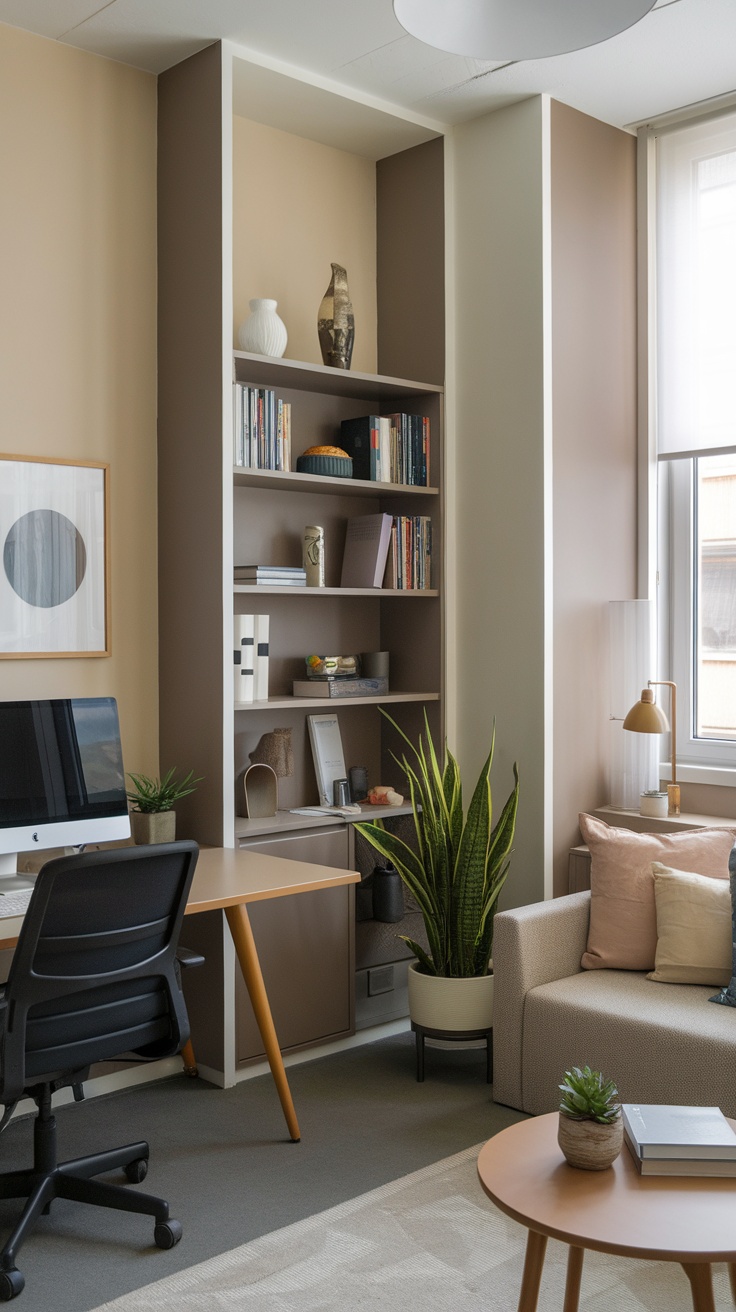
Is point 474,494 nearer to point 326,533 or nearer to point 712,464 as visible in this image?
point 326,533

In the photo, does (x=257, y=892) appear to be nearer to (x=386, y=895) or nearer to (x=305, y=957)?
(x=305, y=957)

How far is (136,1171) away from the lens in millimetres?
2732

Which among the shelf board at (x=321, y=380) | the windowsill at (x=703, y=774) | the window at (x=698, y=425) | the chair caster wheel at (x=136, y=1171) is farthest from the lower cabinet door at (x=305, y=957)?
the shelf board at (x=321, y=380)

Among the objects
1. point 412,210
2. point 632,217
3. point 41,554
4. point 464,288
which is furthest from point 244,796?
point 632,217

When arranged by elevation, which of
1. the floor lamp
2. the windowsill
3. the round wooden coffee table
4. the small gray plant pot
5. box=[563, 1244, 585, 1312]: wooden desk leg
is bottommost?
box=[563, 1244, 585, 1312]: wooden desk leg

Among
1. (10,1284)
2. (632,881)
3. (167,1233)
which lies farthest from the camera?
(632,881)

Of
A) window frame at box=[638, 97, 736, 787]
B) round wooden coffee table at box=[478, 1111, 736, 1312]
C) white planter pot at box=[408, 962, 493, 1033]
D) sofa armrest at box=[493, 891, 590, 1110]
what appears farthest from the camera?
window frame at box=[638, 97, 736, 787]

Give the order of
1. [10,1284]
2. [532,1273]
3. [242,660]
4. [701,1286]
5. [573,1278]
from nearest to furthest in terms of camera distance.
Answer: [701,1286]
[532,1273]
[573,1278]
[10,1284]
[242,660]

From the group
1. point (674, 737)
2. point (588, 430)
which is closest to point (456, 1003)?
point (674, 737)

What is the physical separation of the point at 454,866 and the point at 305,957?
546 mm

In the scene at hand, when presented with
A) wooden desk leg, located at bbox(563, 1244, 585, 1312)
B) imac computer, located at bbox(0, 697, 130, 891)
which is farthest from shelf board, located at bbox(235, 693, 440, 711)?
wooden desk leg, located at bbox(563, 1244, 585, 1312)

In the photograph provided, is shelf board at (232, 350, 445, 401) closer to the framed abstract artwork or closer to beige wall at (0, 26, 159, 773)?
beige wall at (0, 26, 159, 773)

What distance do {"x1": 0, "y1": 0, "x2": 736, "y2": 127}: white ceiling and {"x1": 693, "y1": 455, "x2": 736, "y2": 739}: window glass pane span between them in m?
1.18

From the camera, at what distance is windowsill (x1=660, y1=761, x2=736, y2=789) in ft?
12.2
